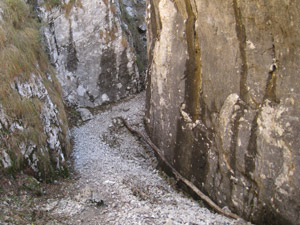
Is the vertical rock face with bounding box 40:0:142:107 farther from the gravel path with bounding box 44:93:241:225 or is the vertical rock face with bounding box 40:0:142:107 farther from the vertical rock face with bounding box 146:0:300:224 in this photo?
the vertical rock face with bounding box 146:0:300:224

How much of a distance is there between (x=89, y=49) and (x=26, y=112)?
523 cm

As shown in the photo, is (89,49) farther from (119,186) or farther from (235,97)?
(235,97)

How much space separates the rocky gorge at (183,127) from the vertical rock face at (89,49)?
1177 millimetres

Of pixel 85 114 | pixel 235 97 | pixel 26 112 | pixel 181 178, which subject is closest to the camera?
pixel 235 97

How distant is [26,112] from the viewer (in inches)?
267

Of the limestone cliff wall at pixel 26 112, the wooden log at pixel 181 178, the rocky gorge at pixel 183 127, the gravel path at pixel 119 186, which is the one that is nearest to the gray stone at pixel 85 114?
Result: the gravel path at pixel 119 186

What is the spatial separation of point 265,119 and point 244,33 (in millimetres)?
1680

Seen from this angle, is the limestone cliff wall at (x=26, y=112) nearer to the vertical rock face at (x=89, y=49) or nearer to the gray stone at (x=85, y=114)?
the vertical rock face at (x=89, y=49)

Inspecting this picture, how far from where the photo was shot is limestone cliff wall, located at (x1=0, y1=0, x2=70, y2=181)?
6.39 meters

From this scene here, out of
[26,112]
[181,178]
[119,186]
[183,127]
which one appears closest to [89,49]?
[26,112]

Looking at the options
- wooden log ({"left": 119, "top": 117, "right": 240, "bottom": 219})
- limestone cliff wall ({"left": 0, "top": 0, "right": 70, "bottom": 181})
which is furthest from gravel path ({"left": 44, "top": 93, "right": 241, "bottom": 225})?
limestone cliff wall ({"left": 0, "top": 0, "right": 70, "bottom": 181})

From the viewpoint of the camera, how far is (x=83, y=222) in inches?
216

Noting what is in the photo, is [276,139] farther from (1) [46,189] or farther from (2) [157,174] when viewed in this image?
(1) [46,189]

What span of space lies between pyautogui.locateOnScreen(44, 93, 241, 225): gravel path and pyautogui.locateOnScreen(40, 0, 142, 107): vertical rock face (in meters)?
1.27
